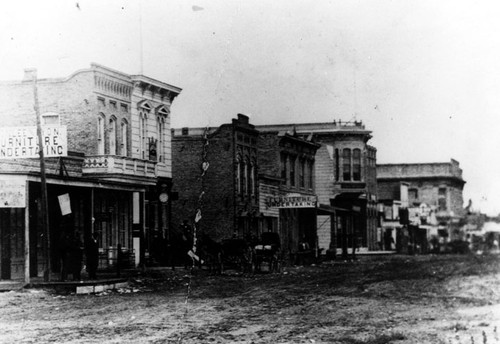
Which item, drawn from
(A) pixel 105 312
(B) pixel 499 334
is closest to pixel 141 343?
(A) pixel 105 312

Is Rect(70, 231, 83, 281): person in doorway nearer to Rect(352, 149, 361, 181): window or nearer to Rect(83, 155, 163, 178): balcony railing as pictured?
Rect(83, 155, 163, 178): balcony railing

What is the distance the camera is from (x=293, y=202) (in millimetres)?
40094

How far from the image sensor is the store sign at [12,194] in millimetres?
20625

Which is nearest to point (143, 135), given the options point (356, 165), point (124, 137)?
point (124, 137)

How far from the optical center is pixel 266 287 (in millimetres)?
21688

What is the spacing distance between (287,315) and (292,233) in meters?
32.5

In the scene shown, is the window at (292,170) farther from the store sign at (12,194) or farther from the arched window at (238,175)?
the store sign at (12,194)

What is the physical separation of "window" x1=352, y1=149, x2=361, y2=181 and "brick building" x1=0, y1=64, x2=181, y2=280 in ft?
86.2

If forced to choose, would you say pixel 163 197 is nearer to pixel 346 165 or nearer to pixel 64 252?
pixel 64 252

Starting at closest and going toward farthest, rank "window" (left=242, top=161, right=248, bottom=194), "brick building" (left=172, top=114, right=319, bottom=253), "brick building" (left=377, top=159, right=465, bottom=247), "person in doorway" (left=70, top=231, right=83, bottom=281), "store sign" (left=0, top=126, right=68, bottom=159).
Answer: "store sign" (left=0, top=126, right=68, bottom=159), "person in doorway" (left=70, top=231, right=83, bottom=281), "brick building" (left=172, top=114, right=319, bottom=253), "window" (left=242, top=161, right=248, bottom=194), "brick building" (left=377, top=159, right=465, bottom=247)

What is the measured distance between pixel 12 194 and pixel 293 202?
21.0 metres

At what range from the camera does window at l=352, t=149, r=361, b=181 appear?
60.7 m

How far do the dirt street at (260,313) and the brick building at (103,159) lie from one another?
15.2ft

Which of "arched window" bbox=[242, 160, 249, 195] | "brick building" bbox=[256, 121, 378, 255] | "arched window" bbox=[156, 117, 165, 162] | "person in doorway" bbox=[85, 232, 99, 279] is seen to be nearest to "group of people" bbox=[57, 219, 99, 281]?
"person in doorway" bbox=[85, 232, 99, 279]
